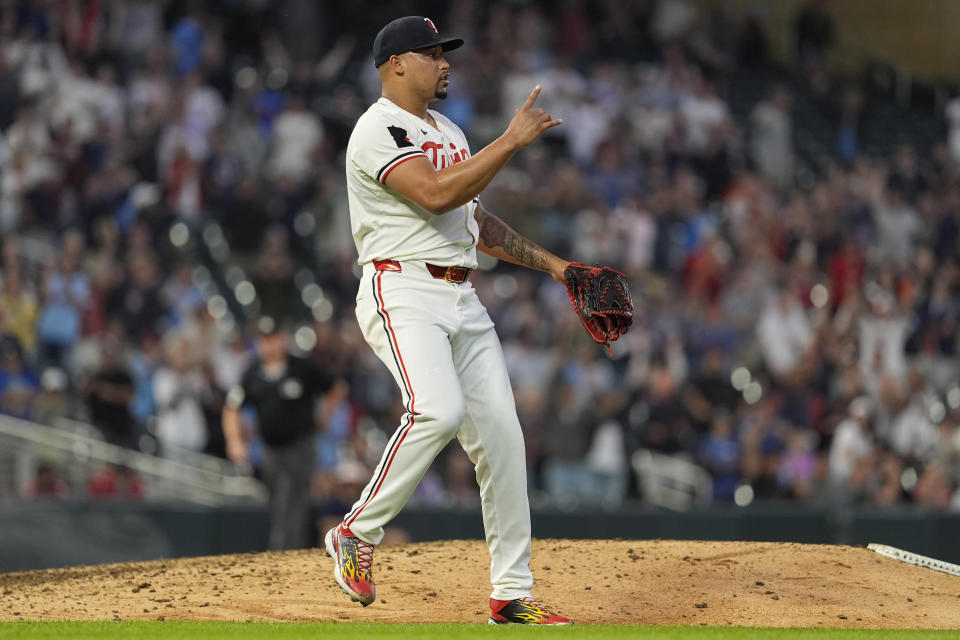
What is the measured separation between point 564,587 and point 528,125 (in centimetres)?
238

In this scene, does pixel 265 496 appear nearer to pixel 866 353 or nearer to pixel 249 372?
pixel 249 372

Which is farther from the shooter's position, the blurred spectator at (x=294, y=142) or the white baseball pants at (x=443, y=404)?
the blurred spectator at (x=294, y=142)

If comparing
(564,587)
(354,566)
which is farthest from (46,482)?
(354,566)

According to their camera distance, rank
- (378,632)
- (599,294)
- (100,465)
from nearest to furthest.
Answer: (378,632)
(599,294)
(100,465)

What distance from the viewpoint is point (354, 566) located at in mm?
5938

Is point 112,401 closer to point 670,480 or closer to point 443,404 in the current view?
point 670,480

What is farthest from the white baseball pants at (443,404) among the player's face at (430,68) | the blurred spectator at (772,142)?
the blurred spectator at (772,142)

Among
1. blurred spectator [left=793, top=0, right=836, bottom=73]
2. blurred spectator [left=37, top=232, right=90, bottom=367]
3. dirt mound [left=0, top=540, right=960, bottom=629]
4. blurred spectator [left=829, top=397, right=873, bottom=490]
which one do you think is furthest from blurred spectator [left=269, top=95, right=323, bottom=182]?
blurred spectator [left=793, top=0, right=836, bottom=73]

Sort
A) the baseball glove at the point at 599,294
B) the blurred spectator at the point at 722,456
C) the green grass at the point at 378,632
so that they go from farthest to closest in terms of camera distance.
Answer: the blurred spectator at the point at 722,456 < the baseball glove at the point at 599,294 < the green grass at the point at 378,632

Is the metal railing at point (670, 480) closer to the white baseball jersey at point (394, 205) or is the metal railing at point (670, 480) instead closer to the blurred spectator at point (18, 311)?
the blurred spectator at point (18, 311)

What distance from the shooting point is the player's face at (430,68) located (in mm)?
6125

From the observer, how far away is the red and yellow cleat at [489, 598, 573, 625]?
6.10 meters

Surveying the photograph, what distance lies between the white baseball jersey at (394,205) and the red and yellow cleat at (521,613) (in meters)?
1.36

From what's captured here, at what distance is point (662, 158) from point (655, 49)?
3.57 metres
